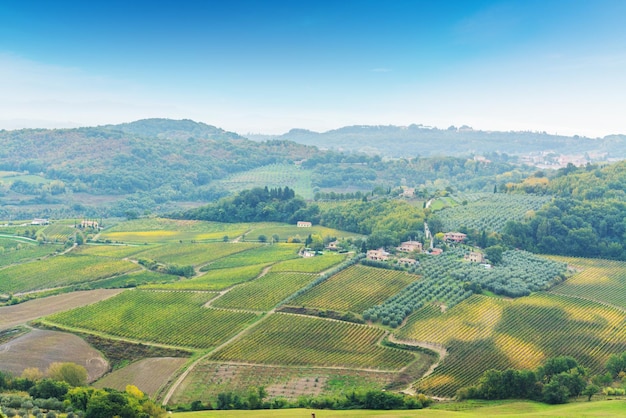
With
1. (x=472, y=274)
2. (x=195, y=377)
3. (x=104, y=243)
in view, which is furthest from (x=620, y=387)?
(x=104, y=243)

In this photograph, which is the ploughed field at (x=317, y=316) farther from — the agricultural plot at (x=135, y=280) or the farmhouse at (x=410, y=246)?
the farmhouse at (x=410, y=246)

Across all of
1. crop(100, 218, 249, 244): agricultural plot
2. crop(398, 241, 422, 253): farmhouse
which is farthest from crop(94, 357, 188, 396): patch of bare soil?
crop(100, 218, 249, 244): agricultural plot

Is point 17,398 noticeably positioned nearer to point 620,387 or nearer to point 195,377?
point 195,377

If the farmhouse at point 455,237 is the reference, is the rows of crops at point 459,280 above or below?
below

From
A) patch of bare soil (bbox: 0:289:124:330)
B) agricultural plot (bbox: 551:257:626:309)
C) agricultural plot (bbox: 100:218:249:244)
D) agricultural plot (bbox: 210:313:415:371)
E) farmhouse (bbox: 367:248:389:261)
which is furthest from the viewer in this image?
agricultural plot (bbox: 100:218:249:244)

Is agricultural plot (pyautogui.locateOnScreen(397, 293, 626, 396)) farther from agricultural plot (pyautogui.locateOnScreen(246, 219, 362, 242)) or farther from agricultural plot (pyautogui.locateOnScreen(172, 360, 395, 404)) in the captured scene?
agricultural plot (pyautogui.locateOnScreen(246, 219, 362, 242))

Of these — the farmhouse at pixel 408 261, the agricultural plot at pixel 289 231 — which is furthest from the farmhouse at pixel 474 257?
the agricultural plot at pixel 289 231
